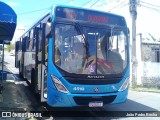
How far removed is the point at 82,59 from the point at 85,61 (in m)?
0.11

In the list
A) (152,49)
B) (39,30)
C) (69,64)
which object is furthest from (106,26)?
(152,49)

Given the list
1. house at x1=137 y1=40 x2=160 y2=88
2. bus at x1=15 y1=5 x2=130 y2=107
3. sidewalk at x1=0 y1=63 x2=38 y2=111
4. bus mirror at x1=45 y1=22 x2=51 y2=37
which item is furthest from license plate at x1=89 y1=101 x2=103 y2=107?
house at x1=137 y1=40 x2=160 y2=88

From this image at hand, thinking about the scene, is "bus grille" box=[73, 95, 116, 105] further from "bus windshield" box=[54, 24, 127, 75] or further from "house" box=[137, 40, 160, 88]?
"house" box=[137, 40, 160, 88]

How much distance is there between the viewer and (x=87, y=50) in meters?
8.83

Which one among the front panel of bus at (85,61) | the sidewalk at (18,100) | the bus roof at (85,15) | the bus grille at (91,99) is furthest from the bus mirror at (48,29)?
the sidewalk at (18,100)

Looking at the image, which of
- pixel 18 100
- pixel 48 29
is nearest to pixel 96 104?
pixel 48 29

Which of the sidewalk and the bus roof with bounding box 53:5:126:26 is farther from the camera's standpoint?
the sidewalk

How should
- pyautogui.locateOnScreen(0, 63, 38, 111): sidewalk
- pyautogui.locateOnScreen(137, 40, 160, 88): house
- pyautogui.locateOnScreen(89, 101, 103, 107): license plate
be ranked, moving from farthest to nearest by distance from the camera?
pyautogui.locateOnScreen(137, 40, 160, 88): house < pyautogui.locateOnScreen(0, 63, 38, 111): sidewalk < pyautogui.locateOnScreen(89, 101, 103, 107): license plate

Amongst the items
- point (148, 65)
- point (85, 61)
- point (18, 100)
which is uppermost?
point (85, 61)

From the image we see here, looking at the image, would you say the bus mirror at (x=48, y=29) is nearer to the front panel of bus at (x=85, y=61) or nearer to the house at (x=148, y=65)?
the front panel of bus at (x=85, y=61)

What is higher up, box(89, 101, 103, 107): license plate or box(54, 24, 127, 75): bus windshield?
box(54, 24, 127, 75): bus windshield

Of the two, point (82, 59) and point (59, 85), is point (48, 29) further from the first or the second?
point (59, 85)

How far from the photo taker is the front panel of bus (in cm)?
852

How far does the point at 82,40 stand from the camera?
8797mm
